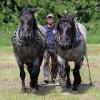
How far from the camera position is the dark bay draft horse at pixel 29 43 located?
10.2 metres

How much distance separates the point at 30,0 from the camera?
99.0 feet

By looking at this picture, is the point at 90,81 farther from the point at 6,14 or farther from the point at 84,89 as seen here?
the point at 6,14

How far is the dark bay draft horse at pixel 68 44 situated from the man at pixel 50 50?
1173mm

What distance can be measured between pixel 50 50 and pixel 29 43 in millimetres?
2082

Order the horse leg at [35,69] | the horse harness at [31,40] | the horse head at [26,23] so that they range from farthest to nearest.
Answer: the horse leg at [35,69] < the horse harness at [31,40] < the horse head at [26,23]

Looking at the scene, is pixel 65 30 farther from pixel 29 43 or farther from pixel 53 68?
pixel 53 68

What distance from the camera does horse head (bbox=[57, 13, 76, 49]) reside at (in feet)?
33.4

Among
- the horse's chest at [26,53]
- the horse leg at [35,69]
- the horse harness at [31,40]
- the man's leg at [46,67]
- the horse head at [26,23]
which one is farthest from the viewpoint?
the man's leg at [46,67]

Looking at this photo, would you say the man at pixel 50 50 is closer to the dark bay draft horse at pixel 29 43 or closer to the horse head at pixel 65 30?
the dark bay draft horse at pixel 29 43

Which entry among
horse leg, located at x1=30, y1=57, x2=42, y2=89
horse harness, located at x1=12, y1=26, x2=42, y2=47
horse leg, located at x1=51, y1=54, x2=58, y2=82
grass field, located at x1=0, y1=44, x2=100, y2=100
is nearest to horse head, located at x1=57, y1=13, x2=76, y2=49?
horse harness, located at x1=12, y1=26, x2=42, y2=47

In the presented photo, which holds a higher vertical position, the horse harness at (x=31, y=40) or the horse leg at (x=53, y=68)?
the horse harness at (x=31, y=40)

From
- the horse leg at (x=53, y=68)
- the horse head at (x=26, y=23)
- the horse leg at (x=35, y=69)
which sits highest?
the horse head at (x=26, y=23)

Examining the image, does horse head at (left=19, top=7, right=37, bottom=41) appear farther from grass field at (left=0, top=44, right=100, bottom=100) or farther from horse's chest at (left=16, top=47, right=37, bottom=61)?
grass field at (left=0, top=44, right=100, bottom=100)

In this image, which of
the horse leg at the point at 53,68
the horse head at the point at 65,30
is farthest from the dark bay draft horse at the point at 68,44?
the horse leg at the point at 53,68
